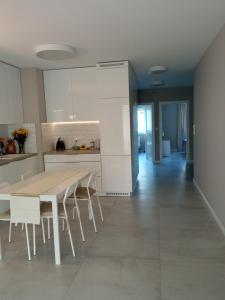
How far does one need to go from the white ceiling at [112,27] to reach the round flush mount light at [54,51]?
0.27ft

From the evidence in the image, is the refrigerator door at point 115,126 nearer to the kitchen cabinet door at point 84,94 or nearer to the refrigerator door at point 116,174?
the refrigerator door at point 116,174

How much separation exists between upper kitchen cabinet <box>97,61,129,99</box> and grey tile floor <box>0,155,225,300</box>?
6.99 feet

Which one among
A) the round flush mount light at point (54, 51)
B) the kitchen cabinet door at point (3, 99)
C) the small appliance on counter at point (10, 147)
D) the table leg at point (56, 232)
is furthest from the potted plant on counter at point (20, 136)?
the table leg at point (56, 232)

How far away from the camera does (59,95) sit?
199 inches

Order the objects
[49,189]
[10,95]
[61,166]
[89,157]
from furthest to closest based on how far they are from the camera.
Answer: [61,166]
[89,157]
[10,95]
[49,189]

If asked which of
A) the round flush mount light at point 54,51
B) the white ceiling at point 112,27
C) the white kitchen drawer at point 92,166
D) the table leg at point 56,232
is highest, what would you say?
the white ceiling at point 112,27

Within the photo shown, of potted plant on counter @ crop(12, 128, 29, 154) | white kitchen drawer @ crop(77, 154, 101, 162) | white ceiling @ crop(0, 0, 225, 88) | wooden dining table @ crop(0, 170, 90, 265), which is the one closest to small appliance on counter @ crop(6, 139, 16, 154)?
potted plant on counter @ crop(12, 128, 29, 154)

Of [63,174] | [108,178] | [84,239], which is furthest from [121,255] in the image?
[108,178]

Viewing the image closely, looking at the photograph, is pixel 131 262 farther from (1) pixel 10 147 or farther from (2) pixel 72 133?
(2) pixel 72 133

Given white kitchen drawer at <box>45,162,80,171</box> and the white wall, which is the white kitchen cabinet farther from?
the white wall

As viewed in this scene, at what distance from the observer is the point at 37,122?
4.90 m

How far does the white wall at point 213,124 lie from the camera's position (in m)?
3.10

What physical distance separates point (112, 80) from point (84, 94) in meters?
0.66

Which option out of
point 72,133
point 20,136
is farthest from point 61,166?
point 20,136
